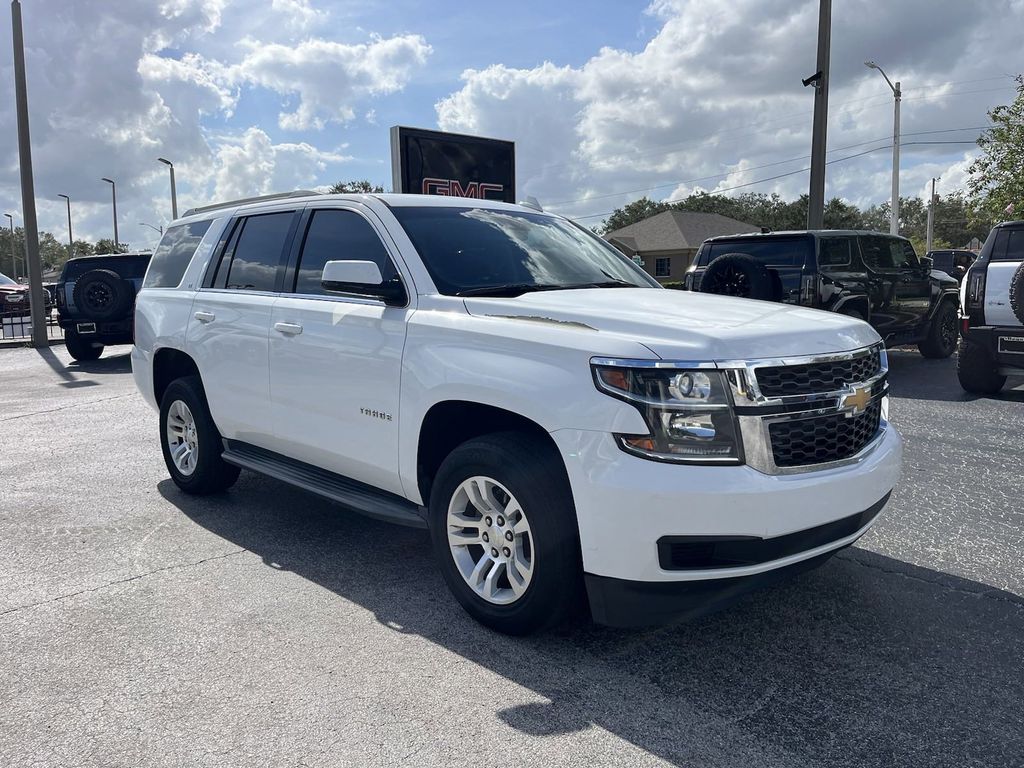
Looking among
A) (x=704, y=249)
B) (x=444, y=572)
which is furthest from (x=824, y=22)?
(x=444, y=572)

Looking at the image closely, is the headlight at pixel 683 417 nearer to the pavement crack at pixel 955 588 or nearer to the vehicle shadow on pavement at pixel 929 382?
the pavement crack at pixel 955 588

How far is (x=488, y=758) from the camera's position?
2689 mm

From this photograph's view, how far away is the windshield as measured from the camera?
13.4 ft

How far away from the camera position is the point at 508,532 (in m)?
3.45

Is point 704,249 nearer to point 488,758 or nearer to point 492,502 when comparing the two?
point 492,502

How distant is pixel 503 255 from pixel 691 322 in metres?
1.33

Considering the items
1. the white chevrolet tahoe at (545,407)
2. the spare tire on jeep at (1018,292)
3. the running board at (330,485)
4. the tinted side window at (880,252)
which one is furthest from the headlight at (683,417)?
the tinted side window at (880,252)

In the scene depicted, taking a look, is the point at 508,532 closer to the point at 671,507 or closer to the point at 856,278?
the point at 671,507

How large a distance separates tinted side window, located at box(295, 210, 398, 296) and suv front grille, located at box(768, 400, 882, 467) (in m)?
2.04

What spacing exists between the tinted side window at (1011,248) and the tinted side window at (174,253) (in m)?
7.49

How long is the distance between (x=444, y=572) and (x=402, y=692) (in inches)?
28.6

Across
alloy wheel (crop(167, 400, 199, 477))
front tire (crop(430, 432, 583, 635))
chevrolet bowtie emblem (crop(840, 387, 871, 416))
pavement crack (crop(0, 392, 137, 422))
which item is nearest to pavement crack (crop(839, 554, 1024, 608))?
chevrolet bowtie emblem (crop(840, 387, 871, 416))

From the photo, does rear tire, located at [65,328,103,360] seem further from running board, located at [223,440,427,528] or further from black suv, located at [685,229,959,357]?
running board, located at [223,440,427,528]

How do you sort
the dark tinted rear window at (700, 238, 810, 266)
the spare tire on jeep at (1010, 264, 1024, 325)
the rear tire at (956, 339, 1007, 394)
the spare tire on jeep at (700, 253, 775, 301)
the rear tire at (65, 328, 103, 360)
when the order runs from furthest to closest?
1. the rear tire at (65, 328, 103, 360)
2. the dark tinted rear window at (700, 238, 810, 266)
3. the rear tire at (956, 339, 1007, 394)
4. the spare tire on jeep at (1010, 264, 1024, 325)
5. the spare tire on jeep at (700, 253, 775, 301)
